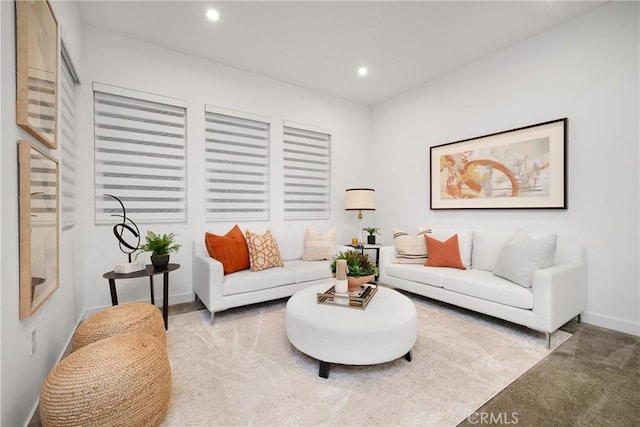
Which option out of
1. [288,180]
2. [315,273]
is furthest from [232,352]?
[288,180]

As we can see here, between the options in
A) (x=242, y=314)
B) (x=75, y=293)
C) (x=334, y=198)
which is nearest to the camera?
(x=75, y=293)

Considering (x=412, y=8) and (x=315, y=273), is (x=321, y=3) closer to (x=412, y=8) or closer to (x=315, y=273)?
(x=412, y=8)

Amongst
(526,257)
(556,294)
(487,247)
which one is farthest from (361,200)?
(556,294)

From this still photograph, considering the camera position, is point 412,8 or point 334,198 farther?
point 334,198

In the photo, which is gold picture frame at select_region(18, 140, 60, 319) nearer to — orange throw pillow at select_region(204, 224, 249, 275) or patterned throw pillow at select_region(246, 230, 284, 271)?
orange throw pillow at select_region(204, 224, 249, 275)

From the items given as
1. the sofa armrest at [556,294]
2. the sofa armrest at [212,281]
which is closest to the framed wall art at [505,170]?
the sofa armrest at [556,294]

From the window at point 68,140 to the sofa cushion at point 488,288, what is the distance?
3.47 meters

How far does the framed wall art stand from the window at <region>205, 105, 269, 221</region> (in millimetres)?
2386

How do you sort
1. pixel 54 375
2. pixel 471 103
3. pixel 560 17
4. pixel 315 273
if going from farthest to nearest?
pixel 471 103
pixel 315 273
pixel 560 17
pixel 54 375

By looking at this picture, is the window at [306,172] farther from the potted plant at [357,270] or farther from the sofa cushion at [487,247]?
the sofa cushion at [487,247]

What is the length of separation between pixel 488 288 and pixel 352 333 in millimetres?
1587

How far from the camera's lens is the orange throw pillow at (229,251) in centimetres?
299

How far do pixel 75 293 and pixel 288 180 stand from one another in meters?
2.65

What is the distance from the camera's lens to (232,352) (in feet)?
7.16
